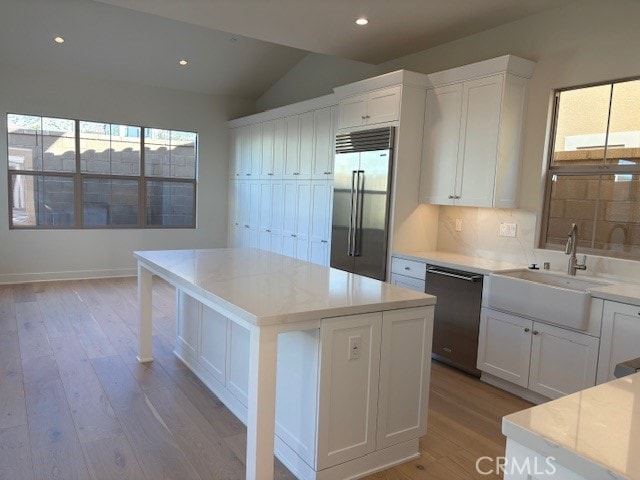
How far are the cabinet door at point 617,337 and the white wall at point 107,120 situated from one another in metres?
6.07

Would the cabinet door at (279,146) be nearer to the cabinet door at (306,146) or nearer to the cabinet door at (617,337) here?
the cabinet door at (306,146)

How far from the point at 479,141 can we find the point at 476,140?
0.03 metres

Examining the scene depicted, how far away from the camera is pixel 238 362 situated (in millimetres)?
2822

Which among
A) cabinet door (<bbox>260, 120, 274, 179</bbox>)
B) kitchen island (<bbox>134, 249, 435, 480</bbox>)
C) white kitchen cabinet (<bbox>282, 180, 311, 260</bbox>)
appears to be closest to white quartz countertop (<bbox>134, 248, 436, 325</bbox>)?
kitchen island (<bbox>134, 249, 435, 480</bbox>)

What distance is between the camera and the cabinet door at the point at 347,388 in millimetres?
2066

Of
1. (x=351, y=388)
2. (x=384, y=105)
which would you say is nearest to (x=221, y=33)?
(x=384, y=105)

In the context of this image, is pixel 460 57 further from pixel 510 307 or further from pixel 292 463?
pixel 292 463

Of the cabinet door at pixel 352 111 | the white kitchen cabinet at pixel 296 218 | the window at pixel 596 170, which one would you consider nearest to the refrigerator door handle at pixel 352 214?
the cabinet door at pixel 352 111

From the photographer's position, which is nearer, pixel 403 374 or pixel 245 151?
pixel 403 374

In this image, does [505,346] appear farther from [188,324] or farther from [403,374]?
[188,324]

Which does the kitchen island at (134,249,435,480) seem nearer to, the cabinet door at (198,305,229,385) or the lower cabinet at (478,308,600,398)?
the cabinet door at (198,305,229,385)

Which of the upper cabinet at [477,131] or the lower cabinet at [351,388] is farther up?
the upper cabinet at [477,131]

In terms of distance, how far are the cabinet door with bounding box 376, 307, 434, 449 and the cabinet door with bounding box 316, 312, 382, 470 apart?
0.17 ft

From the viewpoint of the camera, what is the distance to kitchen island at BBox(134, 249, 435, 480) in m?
1.95
